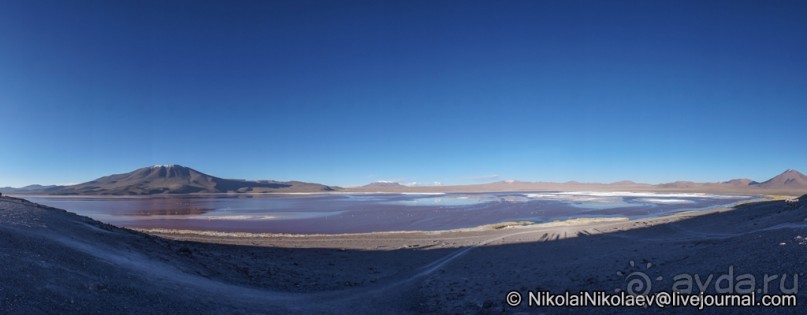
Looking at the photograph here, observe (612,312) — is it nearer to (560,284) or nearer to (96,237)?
(560,284)

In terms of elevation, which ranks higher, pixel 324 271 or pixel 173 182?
pixel 173 182

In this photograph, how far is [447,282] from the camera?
32.2 feet

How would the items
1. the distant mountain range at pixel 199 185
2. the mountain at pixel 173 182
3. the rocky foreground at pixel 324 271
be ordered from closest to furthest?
the rocky foreground at pixel 324 271
the distant mountain range at pixel 199 185
the mountain at pixel 173 182

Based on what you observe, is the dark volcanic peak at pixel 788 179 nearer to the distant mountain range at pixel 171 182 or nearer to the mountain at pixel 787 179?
the mountain at pixel 787 179

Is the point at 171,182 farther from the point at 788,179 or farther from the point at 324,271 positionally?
the point at 788,179

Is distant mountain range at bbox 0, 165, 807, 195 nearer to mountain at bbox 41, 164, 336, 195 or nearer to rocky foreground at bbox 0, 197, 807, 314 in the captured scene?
mountain at bbox 41, 164, 336, 195

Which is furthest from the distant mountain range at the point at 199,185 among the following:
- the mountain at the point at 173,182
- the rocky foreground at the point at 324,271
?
the rocky foreground at the point at 324,271

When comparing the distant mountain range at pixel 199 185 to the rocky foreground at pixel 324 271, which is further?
the distant mountain range at pixel 199 185

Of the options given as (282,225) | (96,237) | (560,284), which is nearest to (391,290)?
(560,284)

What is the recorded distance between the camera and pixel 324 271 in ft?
41.9

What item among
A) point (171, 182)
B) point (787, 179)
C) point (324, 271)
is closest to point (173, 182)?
point (171, 182)

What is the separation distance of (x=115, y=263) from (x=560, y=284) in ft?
31.0

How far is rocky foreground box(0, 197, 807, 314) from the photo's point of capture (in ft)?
16.8

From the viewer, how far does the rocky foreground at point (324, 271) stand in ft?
16.8
